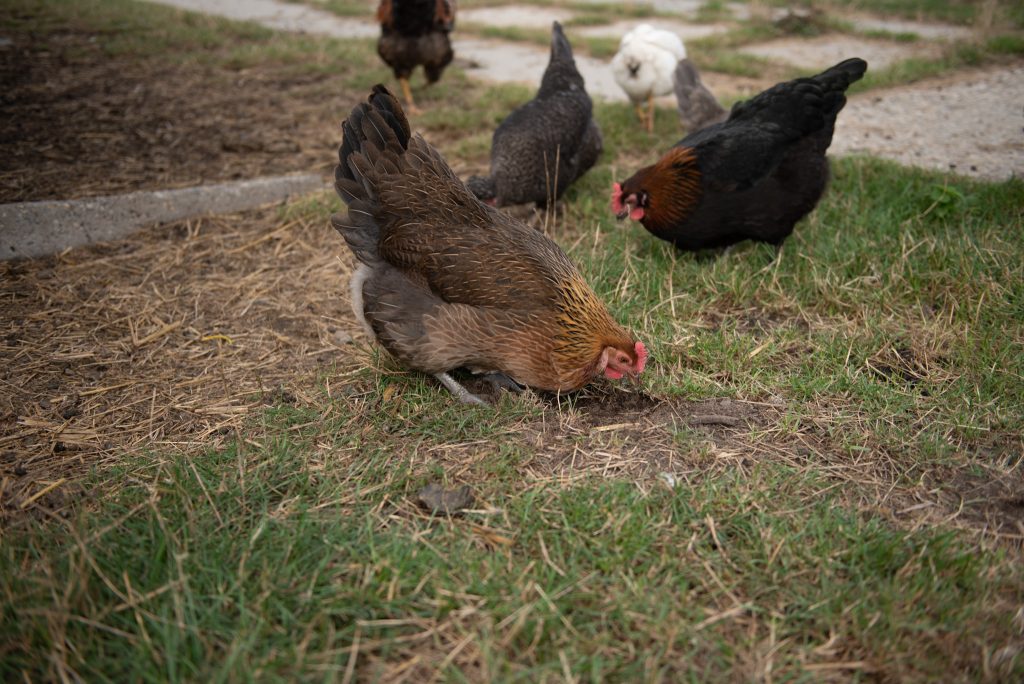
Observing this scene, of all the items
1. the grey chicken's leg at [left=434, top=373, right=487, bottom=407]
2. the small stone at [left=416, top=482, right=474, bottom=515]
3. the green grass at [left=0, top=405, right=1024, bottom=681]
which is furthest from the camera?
the grey chicken's leg at [left=434, top=373, right=487, bottom=407]

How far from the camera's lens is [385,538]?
7.25 feet

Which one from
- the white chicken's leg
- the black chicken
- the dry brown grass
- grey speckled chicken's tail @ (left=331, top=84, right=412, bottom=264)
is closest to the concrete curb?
the dry brown grass

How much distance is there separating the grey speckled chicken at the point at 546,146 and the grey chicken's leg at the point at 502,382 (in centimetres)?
162

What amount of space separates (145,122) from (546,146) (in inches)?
142

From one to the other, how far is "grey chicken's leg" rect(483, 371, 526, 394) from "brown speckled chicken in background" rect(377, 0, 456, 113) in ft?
14.0

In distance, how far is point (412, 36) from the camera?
22.1 feet

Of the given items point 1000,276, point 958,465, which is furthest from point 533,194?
point 958,465

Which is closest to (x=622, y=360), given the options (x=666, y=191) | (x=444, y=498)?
(x=444, y=498)

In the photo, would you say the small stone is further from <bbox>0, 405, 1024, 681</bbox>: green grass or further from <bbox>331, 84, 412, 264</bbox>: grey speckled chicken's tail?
<bbox>331, 84, 412, 264</bbox>: grey speckled chicken's tail

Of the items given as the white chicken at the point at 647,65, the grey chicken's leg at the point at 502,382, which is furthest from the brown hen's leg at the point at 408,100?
the grey chicken's leg at the point at 502,382

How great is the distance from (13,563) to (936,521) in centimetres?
287

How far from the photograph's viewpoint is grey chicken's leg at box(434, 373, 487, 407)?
3.04m

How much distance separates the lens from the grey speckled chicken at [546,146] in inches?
181

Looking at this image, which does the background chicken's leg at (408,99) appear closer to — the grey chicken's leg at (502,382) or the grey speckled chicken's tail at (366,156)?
the grey speckled chicken's tail at (366,156)
